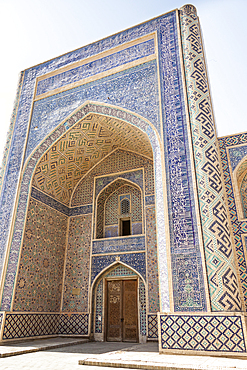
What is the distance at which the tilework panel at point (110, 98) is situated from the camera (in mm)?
5043

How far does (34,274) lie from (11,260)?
21.2 inches

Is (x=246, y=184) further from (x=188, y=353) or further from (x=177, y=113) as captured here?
(x=188, y=353)

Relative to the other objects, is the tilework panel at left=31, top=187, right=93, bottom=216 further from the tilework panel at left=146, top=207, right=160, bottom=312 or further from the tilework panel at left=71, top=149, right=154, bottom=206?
the tilework panel at left=146, top=207, right=160, bottom=312

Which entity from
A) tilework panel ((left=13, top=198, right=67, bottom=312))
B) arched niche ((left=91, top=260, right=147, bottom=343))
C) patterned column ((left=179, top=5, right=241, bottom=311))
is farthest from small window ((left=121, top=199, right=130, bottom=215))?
patterned column ((left=179, top=5, right=241, bottom=311))

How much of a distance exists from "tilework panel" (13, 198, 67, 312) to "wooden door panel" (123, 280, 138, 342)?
4.46 ft

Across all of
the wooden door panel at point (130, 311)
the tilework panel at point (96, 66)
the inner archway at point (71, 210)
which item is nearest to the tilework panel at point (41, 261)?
the inner archway at point (71, 210)

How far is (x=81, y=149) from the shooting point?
6145 mm

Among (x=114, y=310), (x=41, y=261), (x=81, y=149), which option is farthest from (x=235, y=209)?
(x=41, y=261)

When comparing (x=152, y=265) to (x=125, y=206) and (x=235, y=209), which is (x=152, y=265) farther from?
(x=235, y=209)

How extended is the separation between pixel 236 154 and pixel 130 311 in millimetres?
3245

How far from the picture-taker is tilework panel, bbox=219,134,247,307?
13.4ft

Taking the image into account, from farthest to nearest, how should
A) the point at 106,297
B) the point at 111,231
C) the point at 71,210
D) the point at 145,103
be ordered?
the point at 71,210 < the point at 111,231 < the point at 106,297 < the point at 145,103

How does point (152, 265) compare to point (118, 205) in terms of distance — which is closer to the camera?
point (152, 265)

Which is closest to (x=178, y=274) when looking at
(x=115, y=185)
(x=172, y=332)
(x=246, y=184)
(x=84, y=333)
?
(x=172, y=332)
